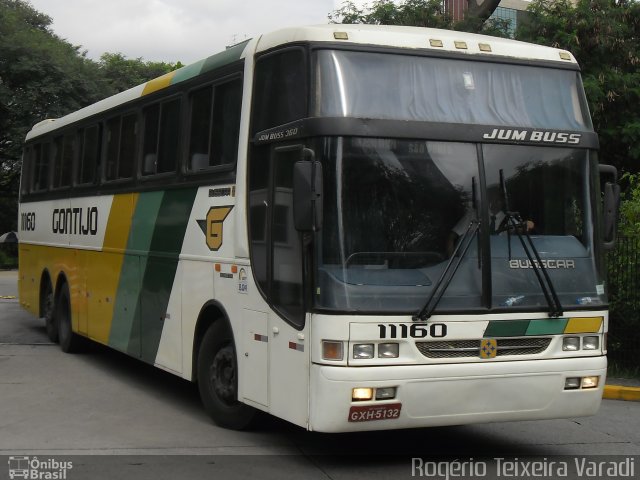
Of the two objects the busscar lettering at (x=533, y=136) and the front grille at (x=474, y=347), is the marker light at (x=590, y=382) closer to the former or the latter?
the front grille at (x=474, y=347)

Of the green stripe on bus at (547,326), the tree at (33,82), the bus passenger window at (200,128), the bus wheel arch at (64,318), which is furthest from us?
the tree at (33,82)

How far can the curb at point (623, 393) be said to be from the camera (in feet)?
35.4

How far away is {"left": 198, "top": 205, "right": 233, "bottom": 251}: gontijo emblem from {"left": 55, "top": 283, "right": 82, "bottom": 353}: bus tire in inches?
210

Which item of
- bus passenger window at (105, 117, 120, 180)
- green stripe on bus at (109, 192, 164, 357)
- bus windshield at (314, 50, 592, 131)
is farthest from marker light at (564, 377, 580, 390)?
bus passenger window at (105, 117, 120, 180)

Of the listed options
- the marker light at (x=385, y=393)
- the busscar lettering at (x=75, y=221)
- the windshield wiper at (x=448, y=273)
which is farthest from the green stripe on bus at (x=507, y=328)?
the busscar lettering at (x=75, y=221)

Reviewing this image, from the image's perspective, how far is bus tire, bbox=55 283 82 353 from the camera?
13.4 meters

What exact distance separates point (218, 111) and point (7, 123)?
95.4ft

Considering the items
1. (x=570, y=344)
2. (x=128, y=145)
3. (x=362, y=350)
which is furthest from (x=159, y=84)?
(x=570, y=344)

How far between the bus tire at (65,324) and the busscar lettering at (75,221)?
2.83 ft

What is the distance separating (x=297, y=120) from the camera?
7094 mm

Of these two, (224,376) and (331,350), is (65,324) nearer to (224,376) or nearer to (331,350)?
(224,376)

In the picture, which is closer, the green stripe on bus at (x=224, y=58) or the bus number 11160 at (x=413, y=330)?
the bus number 11160 at (x=413, y=330)

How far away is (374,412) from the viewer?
666 cm

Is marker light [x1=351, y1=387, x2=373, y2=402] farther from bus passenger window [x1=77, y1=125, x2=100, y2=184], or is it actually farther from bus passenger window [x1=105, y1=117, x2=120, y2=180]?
bus passenger window [x1=77, y1=125, x2=100, y2=184]
